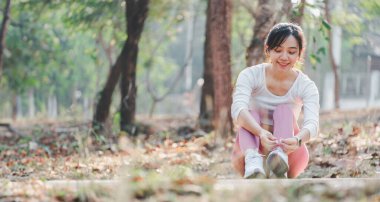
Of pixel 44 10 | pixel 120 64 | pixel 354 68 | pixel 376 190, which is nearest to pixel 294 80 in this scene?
pixel 376 190

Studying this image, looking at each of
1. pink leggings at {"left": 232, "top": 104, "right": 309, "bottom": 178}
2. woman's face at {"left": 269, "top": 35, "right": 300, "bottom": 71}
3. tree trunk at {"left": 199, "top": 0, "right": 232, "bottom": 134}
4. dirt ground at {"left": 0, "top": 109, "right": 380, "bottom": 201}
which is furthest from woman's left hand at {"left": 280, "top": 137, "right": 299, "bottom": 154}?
tree trunk at {"left": 199, "top": 0, "right": 232, "bottom": 134}

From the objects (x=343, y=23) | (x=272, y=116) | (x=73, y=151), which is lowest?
(x=73, y=151)

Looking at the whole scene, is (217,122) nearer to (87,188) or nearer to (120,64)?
(120,64)

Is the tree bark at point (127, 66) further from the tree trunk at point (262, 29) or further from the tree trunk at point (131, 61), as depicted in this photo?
the tree trunk at point (262, 29)

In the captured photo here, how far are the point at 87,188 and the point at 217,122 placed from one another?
6343 mm

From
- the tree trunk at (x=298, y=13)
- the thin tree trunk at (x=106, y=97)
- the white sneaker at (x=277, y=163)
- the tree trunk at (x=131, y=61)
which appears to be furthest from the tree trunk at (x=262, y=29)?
the white sneaker at (x=277, y=163)

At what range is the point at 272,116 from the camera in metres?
4.75

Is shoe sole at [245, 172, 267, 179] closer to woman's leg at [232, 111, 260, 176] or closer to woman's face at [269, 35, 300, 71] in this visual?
woman's leg at [232, 111, 260, 176]

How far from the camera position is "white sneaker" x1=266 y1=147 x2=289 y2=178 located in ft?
13.7

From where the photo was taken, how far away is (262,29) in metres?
8.48

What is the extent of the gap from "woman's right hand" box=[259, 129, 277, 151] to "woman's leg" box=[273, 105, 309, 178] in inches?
5.7

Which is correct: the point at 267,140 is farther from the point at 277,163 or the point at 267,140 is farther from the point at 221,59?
the point at 221,59

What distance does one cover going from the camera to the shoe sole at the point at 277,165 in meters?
4.18

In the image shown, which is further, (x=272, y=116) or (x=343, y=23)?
(x=343, y=23)
